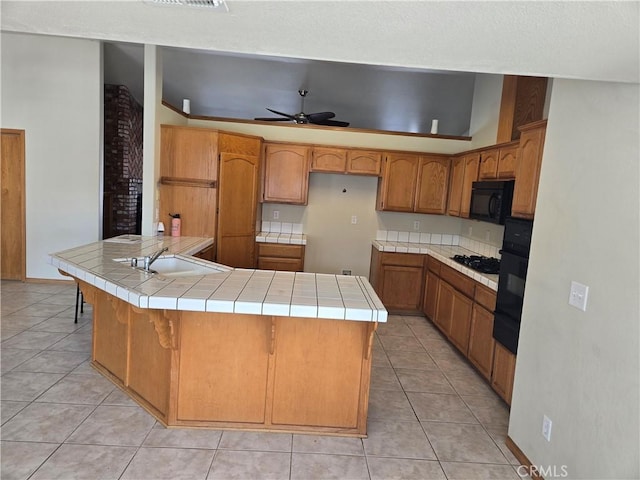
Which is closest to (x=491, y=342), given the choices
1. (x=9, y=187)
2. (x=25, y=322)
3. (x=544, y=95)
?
(x=544, y=95)

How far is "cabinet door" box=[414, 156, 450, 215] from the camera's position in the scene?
489 centimetres

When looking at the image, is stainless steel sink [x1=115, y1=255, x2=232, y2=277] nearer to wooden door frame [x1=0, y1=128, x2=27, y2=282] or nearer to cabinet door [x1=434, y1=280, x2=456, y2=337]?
cabinet door [x1=434, y1=280, x2=456, y2=337]

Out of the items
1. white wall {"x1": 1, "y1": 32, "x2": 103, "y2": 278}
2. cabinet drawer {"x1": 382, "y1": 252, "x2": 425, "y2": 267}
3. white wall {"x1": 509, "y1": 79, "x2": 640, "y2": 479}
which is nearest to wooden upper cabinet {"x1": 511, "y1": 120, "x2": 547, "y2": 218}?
white wall {"x1": 509, "y1": 79, "x2": 640, "y2": 479}

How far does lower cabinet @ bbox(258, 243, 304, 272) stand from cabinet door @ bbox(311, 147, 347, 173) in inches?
40.1

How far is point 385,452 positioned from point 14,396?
242 centimetres

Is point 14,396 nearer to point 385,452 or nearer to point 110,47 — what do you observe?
point 385,452

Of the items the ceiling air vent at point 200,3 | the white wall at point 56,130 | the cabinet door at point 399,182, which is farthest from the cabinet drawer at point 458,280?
the white wall at point 56,130

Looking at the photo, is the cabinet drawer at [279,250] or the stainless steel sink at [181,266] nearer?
the stainless steel sink at [181,266]

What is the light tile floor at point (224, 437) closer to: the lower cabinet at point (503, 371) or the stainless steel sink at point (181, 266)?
the lower cabinet at point (503, 371)

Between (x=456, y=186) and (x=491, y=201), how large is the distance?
115 centimetres

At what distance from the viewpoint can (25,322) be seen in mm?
3871

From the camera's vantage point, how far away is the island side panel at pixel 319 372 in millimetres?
2326

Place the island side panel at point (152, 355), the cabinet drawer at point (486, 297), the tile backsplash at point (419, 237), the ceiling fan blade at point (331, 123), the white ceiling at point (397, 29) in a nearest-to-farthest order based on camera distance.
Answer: the white ceiling at point (397, 29)
the island side panel at point (152, 355)
the cabinet drawer at point (486, 297)
the ceiling fan blade at point (331, 123)
the tile backsplash at point (419, 237)

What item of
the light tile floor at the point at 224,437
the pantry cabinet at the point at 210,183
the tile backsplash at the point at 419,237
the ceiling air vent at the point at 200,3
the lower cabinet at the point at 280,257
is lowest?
the light tile floor at the point at 224,437
